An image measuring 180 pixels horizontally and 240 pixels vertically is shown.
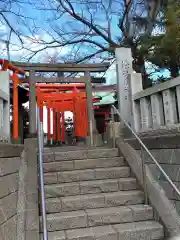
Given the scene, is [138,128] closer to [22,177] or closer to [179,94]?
[179,94]

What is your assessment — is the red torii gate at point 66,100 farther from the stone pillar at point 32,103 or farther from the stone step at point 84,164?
the stone step at point 84,164

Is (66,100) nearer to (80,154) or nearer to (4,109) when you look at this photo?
(80,154)

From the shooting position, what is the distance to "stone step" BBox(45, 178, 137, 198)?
4.54 metres

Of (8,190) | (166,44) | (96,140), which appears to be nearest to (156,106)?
(8,190)

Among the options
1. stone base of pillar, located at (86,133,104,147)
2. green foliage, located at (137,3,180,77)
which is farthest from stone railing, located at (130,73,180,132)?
stone base of pillar, located at (86,133,104,147)

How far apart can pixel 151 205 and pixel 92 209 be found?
94 cm

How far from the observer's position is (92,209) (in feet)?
14.1

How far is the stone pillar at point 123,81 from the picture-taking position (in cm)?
660

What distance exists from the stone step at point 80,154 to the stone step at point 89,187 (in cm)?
78

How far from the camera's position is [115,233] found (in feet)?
12.1

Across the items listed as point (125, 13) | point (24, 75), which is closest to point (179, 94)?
point (24, 75)

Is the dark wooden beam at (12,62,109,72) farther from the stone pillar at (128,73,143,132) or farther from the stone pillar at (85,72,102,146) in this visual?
the stone pillar at (128,73,143,132)

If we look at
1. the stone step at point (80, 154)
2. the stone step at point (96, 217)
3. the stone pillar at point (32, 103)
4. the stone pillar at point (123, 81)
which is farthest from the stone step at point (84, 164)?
the stone pillar at point (32, 103)

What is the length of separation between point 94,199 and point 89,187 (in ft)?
1.11
